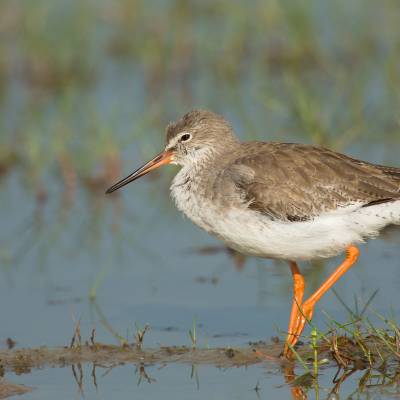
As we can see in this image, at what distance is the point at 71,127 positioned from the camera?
14945mm

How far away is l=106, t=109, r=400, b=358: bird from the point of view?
888 centimetres

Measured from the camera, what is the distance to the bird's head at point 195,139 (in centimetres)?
983

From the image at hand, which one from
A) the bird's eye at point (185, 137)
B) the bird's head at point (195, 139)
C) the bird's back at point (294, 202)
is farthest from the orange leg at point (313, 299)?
the bird's eye at point (185, 137)

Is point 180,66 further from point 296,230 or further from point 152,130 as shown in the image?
point 296,230

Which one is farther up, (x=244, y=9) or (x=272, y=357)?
(x=244, y=9)

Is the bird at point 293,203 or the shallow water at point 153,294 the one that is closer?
the shallow water at point 153,294

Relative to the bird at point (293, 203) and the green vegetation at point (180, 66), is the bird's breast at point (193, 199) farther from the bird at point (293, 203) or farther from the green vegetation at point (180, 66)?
the green vegetation at point (180, 66)

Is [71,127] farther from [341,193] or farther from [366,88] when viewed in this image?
[341,193]

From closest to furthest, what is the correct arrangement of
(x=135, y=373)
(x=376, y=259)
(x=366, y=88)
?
1. (x=135, y=373)
2. (x=376, y=259)
3. (x=366, y=88)

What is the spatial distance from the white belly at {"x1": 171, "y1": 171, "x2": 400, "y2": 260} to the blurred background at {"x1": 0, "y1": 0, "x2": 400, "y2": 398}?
1.09 meters

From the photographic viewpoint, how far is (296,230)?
8.87m

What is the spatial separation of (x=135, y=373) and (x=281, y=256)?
61.3 inches

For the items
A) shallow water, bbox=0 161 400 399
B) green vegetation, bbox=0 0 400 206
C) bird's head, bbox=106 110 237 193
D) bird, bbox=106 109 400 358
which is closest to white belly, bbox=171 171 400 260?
bird, bbox=106 109 400 358

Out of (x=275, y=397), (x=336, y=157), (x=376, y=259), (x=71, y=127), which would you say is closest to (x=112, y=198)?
(x=71, y=127)
